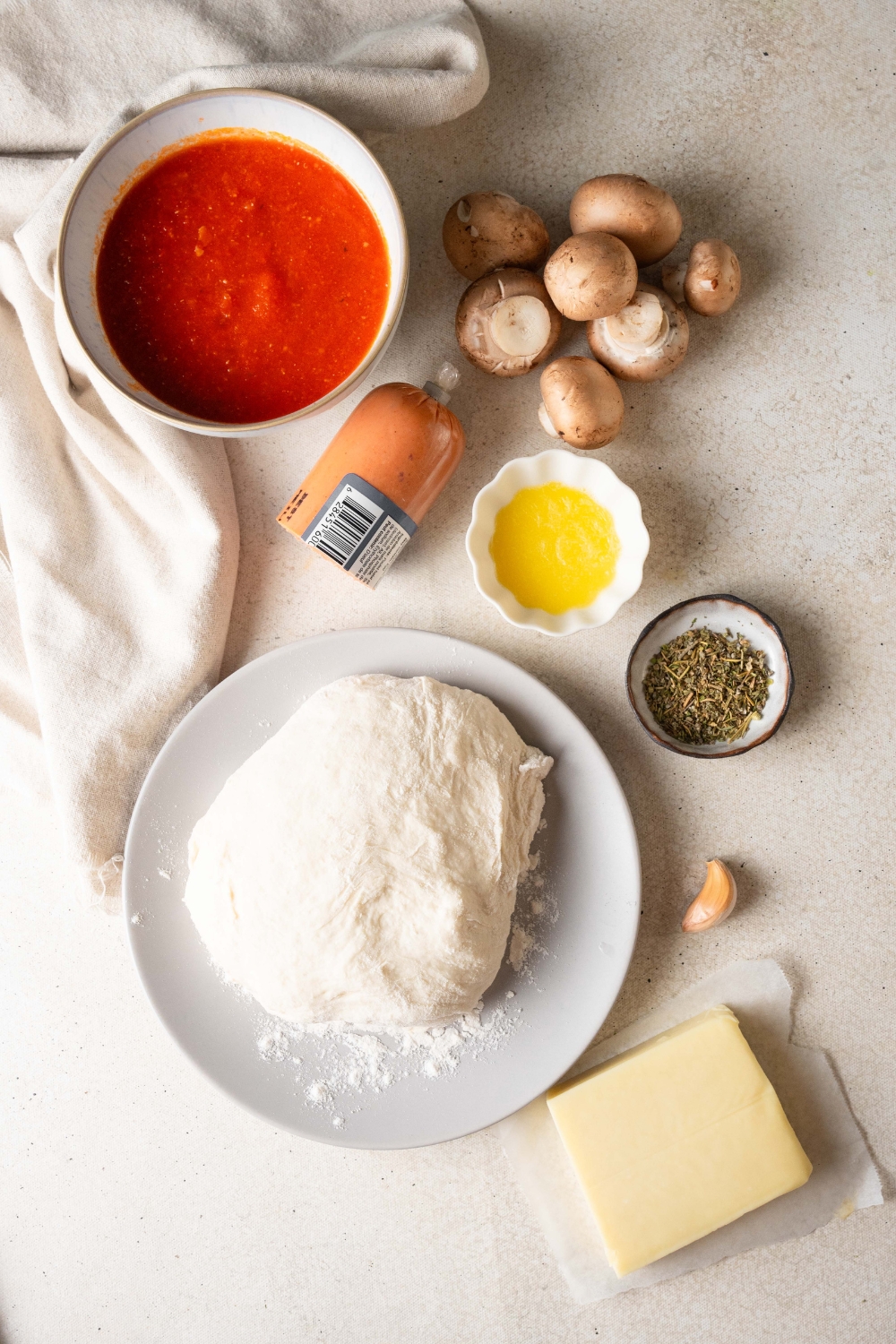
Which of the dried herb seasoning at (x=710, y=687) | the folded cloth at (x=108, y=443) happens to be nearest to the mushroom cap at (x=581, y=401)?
the dried herb seasoning at (x=710, y=687)

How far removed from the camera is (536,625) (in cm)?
140

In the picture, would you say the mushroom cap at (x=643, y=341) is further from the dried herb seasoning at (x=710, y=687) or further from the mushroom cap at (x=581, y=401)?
the dried herb seasoning at (x=710, y=687)

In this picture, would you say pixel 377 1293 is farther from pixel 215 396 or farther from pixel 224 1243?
pixel 215 396

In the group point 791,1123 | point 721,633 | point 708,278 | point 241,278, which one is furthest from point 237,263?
point 791,1123

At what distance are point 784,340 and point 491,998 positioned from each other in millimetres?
1318

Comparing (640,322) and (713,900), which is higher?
(640,322)

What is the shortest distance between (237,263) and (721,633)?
1003 millimetres

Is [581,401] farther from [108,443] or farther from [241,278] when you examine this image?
[108,443]

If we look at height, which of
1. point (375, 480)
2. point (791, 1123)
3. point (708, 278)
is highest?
point (708, 278)

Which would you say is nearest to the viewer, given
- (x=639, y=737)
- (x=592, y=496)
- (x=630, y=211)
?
(x=630, y=211)

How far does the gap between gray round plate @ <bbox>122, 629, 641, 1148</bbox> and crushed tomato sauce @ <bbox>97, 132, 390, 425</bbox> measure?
17.6 inches

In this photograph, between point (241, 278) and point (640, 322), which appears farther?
point (640, 322)

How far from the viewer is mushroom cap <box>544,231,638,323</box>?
1.25 meters

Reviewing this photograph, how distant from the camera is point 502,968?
4.73ft
